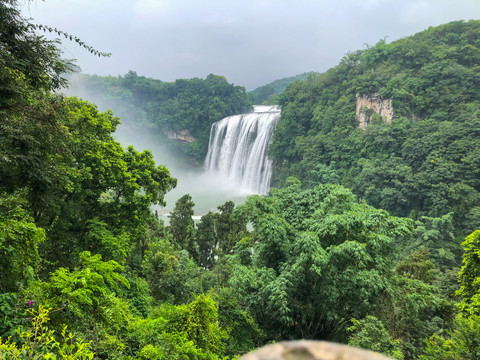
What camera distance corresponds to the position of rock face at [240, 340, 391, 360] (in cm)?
53

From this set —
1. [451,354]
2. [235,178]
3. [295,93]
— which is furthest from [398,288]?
[295,93]

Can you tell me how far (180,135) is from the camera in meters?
54.8

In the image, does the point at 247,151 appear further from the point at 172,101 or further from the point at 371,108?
the point at 172,101

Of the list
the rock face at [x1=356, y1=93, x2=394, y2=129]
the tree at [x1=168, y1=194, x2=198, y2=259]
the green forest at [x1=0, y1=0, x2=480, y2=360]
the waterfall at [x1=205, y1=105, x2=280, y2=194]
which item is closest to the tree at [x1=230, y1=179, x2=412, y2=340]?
the green forest at [x1=0, y1=0, x2=480, y2=360]

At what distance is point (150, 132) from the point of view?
57.8 m

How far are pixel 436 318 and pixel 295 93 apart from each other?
116 feet

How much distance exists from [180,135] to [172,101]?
771cm

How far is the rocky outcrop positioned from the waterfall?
13736 mm

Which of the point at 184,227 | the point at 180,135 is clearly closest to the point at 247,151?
the point at 184,227

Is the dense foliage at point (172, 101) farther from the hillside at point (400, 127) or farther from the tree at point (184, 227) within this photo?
the tree at point (184, 227)

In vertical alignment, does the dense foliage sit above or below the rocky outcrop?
above

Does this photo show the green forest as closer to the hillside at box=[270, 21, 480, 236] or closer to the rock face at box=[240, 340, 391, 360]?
the hillside at box=[270, 21, 480, 236]

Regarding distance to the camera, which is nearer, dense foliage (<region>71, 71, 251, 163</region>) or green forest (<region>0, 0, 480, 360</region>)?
green forest (<region>0, 0, 480, 360</region>)

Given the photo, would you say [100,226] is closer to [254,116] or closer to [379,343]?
[379,343]
